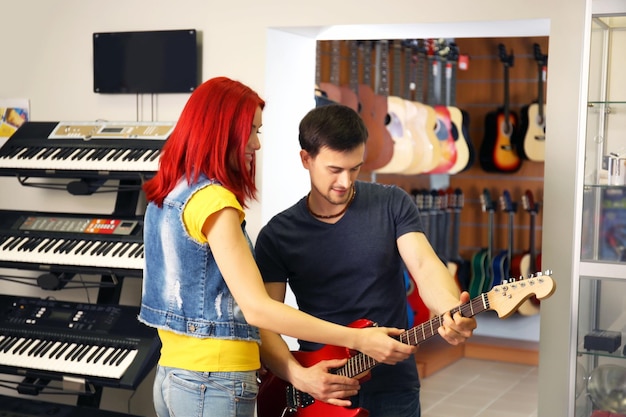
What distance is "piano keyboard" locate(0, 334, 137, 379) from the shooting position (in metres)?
3.34

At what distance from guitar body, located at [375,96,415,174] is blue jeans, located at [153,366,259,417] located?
364cm

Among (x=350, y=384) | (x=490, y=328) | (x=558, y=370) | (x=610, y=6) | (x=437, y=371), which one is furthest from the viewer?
(x=490, y=328)

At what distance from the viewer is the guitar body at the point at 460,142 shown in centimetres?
645

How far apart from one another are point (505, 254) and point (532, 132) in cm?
91

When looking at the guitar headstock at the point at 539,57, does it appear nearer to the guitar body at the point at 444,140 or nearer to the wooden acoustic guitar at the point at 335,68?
the guitar body at the point at 444,140

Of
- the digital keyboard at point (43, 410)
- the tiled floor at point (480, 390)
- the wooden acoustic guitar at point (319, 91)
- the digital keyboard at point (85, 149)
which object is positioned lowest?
the tiled floor at point (480, 390)

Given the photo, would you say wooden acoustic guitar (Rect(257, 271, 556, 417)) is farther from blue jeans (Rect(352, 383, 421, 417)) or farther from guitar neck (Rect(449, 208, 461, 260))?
guitar neck (Rect(449, 208, 461, 260))

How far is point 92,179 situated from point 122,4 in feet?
2.51

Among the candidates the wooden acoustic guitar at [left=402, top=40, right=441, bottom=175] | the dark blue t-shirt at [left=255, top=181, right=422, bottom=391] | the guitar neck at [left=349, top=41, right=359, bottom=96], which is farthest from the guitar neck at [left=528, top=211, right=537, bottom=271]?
the dark blue t-shirt at [left=255, top=181, right=422, bottom=391]

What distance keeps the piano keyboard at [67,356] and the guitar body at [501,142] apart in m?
4.07

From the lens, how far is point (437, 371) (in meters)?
6.27

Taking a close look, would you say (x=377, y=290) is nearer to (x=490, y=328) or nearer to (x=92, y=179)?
(x=92, y=179)

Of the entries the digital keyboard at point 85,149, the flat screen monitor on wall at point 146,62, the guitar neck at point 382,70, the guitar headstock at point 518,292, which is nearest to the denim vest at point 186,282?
the guitar headstock at point 518,292

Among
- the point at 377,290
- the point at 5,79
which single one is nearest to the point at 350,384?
the point at 377,290
